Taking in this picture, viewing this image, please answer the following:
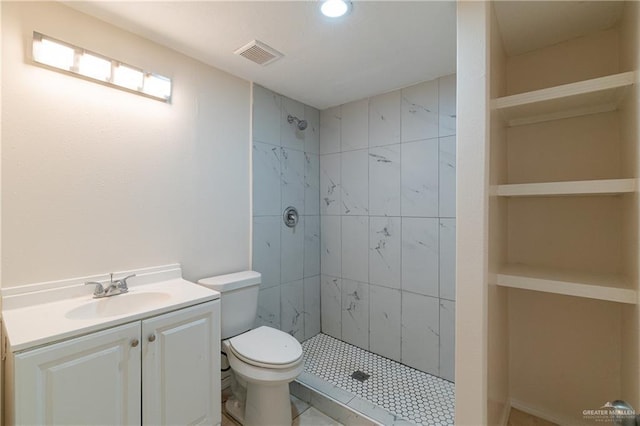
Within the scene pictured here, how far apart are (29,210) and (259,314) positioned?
1.50 m

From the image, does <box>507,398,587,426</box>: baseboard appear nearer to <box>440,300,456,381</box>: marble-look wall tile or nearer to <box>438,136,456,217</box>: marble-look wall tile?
<box>440,300,456,381</box>: marble-look wall tile

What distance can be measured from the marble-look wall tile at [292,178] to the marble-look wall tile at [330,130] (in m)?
0.29

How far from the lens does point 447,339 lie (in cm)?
210

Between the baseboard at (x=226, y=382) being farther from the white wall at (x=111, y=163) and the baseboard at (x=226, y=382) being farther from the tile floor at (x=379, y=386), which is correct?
the white wall at (x=111, y=163)

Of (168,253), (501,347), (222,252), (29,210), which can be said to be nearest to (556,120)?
(501,347)

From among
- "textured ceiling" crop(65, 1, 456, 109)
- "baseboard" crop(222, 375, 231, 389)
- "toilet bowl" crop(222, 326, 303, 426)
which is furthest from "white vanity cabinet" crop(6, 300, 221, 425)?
"textured ceiling" crop(65, 1, 456, 109)

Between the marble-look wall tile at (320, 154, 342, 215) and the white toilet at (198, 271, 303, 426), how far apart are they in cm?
104

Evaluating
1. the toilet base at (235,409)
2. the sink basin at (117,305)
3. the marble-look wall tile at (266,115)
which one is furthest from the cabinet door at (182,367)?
the marble-look wall tile at (266,115)

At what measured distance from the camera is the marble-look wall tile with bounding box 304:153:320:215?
105 inches

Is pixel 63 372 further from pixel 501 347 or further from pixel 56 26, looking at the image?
pixel 501 347

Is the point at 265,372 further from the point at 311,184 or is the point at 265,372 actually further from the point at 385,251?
the point at 311,184

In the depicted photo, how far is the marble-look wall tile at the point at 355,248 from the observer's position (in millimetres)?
2533

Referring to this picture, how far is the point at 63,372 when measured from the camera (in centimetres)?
107

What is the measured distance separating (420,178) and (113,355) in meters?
2.07
